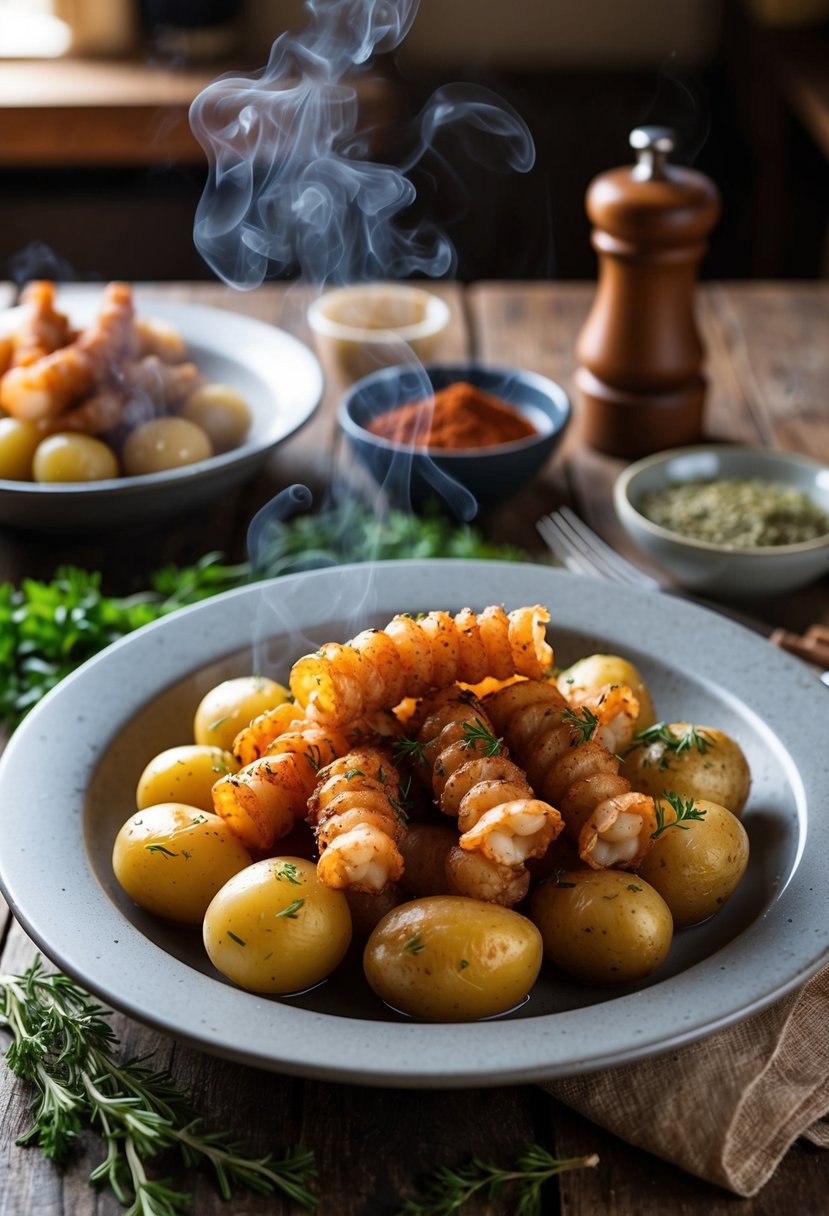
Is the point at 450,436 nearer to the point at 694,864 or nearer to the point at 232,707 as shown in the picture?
the point at 232,707

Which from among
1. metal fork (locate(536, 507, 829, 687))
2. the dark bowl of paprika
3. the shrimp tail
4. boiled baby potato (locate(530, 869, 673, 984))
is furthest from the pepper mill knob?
boiled baby potato (locate(530, 869, 673, 984))

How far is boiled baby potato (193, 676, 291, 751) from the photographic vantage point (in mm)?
1445

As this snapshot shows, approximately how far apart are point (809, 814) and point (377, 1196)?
1.88 feet

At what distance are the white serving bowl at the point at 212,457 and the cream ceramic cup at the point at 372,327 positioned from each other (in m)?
0.19

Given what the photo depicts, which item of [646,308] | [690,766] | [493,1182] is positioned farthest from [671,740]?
[646,308]

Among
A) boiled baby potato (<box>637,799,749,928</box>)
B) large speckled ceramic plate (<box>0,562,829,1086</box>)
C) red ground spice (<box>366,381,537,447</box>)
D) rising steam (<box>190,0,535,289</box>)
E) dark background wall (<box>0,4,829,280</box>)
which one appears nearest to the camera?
large speckled ceramic plate (<box>0,562,829,1086</box>)

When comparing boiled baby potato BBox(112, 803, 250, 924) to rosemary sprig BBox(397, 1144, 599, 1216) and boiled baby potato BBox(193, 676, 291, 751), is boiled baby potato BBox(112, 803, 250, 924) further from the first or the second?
rosemary sprig BBox(397, 1144, 599, 1216)

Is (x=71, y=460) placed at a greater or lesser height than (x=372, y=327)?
greater

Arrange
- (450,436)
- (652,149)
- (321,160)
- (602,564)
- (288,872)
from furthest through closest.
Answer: (321,160) < (652,149) < (450,436) < (602,564) < (288,872)

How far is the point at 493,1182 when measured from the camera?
→ 3.52 ft

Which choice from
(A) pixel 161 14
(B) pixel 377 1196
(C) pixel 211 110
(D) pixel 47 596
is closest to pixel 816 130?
(C) pixel 211 110

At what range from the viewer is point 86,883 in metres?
1.25

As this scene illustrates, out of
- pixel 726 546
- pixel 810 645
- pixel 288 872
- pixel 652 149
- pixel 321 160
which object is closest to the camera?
pixel 288 872

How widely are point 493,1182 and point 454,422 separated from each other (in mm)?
1403
